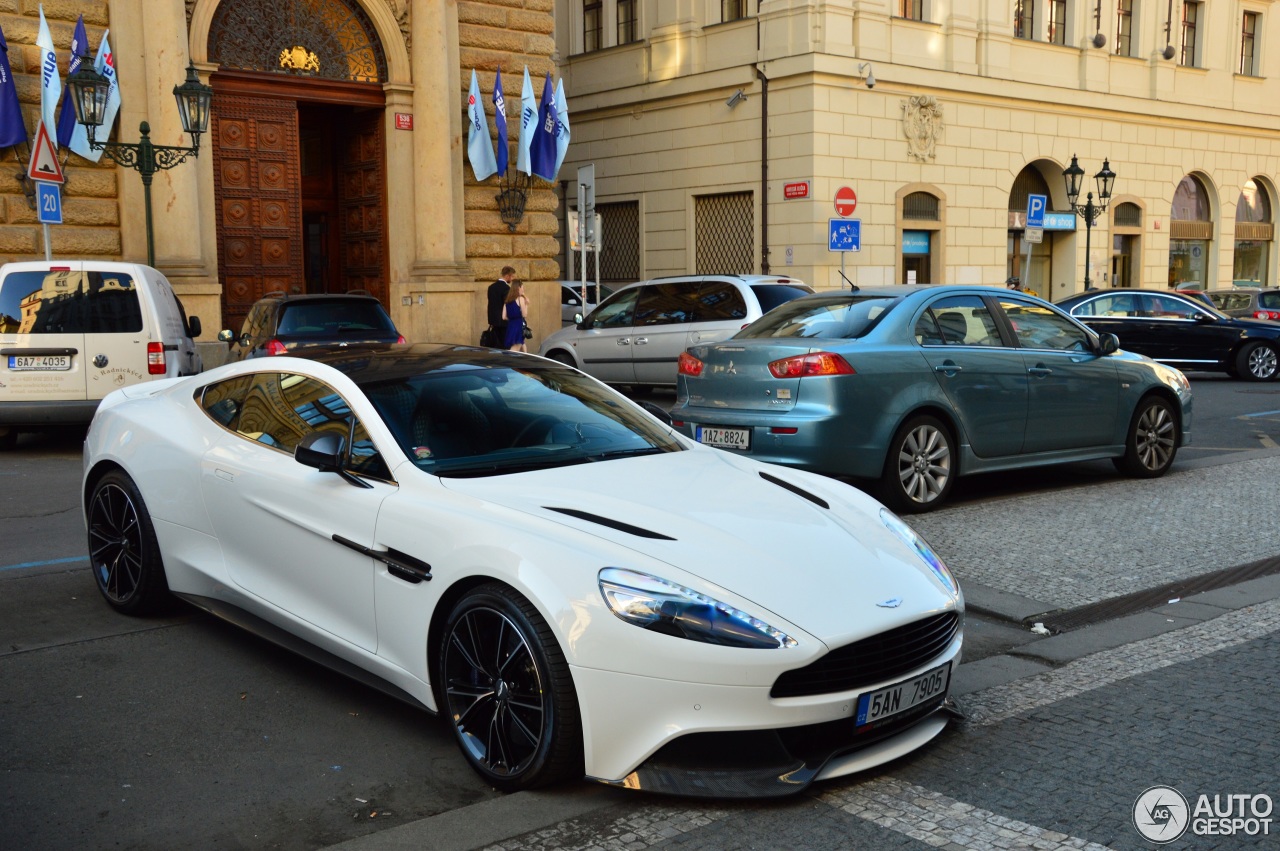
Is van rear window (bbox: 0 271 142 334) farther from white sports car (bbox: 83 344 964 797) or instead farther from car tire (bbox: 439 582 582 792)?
car tire (bbox: 439 582 582 792)

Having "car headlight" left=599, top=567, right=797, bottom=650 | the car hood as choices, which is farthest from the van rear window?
"car headlight" left=599, top=567, right=797, bottom=650

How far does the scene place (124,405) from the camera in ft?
20.6

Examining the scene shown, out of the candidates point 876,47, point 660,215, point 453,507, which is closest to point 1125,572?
point 453,507

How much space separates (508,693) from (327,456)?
1241 millimetres

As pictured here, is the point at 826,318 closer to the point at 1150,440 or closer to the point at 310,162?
the point at 1150,440

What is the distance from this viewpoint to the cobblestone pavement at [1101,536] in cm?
674

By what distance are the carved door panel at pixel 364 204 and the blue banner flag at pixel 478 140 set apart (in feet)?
5.08

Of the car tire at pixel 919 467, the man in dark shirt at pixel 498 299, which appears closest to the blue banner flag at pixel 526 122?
the man in dark shirt at pixel 498 299

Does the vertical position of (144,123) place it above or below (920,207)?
above

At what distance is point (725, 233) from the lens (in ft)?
94.5

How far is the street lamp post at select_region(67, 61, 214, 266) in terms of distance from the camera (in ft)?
51.5

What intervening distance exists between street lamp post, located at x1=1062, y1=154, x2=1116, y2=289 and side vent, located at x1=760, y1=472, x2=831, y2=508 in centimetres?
2465

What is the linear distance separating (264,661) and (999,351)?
594cm

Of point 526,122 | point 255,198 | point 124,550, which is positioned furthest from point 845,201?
point 124,550
